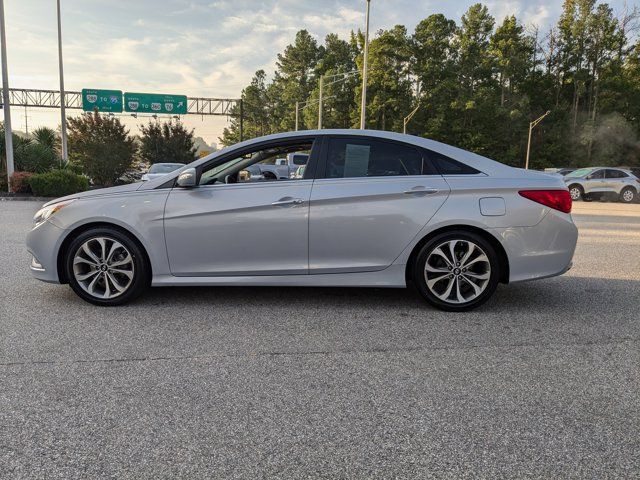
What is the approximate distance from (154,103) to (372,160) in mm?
41817

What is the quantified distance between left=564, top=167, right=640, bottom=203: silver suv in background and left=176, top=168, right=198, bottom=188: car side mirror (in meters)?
22.0

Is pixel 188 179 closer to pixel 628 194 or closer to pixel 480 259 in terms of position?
pixel 480 259

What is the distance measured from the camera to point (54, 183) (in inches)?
722

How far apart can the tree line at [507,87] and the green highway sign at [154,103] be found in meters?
17.1

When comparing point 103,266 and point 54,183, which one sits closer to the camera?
point 103,266

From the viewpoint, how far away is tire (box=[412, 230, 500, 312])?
4.54m

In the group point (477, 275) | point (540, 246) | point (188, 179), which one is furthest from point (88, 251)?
point (540, 246)

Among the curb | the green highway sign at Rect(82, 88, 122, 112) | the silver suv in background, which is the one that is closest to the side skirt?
the curb

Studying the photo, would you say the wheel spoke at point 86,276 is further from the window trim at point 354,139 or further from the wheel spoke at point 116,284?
the window trim at point 354,139

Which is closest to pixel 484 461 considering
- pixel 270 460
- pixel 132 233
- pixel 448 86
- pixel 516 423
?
pixel 516 423

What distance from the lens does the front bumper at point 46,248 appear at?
459cm

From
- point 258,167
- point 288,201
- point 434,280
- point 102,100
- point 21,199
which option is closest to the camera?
point 288,201

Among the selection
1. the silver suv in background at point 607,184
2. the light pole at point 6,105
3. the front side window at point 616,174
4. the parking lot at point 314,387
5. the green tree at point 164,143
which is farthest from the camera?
the green tree at point 164,143

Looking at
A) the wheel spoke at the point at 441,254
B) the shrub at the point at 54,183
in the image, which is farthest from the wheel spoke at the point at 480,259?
the shrub at the point at 54,183
